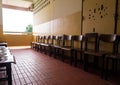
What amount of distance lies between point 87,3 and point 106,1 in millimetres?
826

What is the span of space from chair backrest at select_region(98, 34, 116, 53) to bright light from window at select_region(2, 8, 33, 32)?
9.23 metres

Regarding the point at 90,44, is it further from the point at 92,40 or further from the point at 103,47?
the point at 103,47

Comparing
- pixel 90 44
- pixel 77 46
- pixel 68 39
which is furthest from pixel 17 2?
pixel 90 44

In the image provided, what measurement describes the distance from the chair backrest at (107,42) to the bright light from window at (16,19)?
9.23 meters

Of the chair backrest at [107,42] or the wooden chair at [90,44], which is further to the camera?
the wooden chair at [90,44]

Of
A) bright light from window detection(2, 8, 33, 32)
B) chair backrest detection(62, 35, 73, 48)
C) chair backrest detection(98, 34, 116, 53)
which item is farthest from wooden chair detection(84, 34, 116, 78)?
bright light from window detection(2, 8, 33, 32)

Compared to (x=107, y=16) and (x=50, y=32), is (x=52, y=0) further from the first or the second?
(x=107, y=16)

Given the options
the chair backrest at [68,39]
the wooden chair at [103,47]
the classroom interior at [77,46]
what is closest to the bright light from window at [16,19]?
the classroom interior at [77,46]

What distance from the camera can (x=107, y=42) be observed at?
135 inches

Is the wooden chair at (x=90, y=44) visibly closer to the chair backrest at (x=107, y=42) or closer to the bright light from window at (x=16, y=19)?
A: the chair backrest at (x=107, y=42)

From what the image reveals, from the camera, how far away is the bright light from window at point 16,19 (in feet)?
36.5

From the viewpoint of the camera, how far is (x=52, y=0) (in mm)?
6773

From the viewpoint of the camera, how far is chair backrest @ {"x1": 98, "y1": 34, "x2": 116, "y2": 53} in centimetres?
Answer: 309

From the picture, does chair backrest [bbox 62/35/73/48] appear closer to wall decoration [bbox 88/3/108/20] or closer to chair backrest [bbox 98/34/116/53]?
wall decoration [bbox 88/3/108/20]
